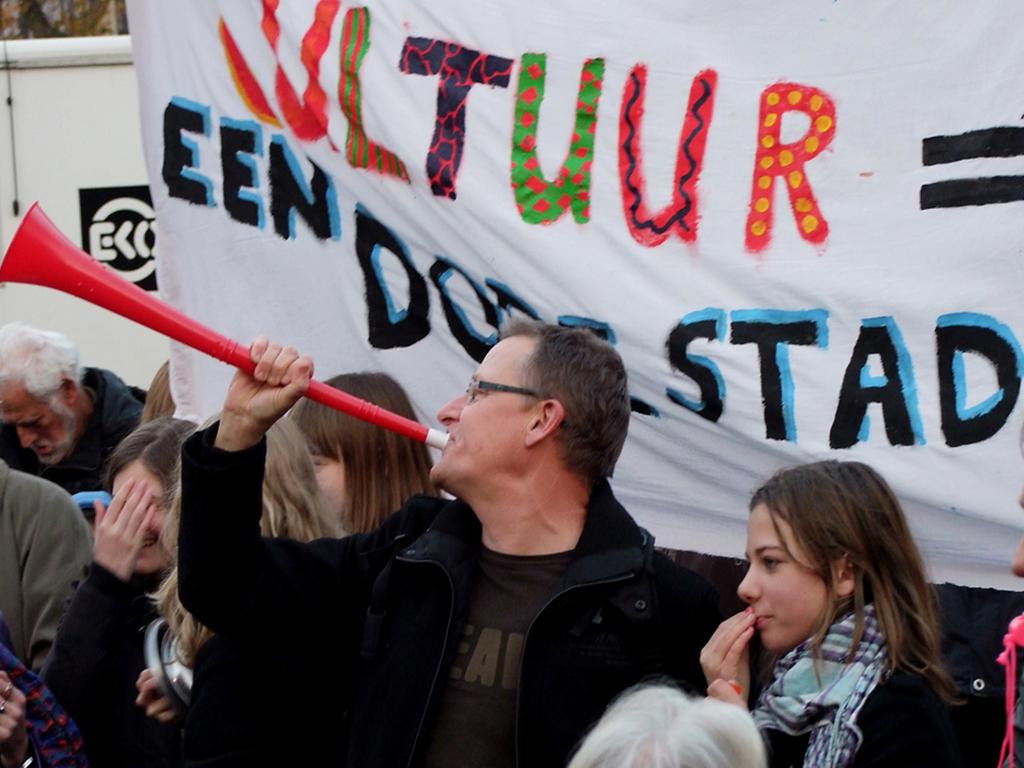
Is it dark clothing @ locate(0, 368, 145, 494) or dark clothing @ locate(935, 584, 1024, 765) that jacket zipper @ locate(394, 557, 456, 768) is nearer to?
dark clothing @ locate(935, 584, 1024, 765)

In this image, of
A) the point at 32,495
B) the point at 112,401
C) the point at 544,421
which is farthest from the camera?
the point at 112,401

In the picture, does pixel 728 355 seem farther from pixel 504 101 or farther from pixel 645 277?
pixel 504 101

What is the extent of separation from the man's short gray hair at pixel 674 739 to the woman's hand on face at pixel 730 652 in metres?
0.51

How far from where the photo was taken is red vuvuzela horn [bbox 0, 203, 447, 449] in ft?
9.46

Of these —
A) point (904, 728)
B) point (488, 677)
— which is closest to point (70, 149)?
point (488, 677)

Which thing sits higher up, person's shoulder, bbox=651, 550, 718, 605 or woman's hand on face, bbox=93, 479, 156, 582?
person's shoulder, bbox=651, 550, 718, 605

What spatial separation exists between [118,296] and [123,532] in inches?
32.8

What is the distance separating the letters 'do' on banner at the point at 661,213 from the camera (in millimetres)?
3068

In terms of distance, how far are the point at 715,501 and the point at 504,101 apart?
0.91 meters

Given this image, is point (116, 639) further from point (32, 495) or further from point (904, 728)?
point (904, 728)

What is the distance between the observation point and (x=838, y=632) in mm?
2766

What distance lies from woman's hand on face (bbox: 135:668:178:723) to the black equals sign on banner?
1664mm

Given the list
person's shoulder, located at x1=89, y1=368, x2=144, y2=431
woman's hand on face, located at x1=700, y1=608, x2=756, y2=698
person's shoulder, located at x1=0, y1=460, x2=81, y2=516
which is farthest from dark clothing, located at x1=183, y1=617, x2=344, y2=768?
person's shoulder, located at x1=89, y1=368, x2=144, y2=431

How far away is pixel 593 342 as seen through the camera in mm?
3127
